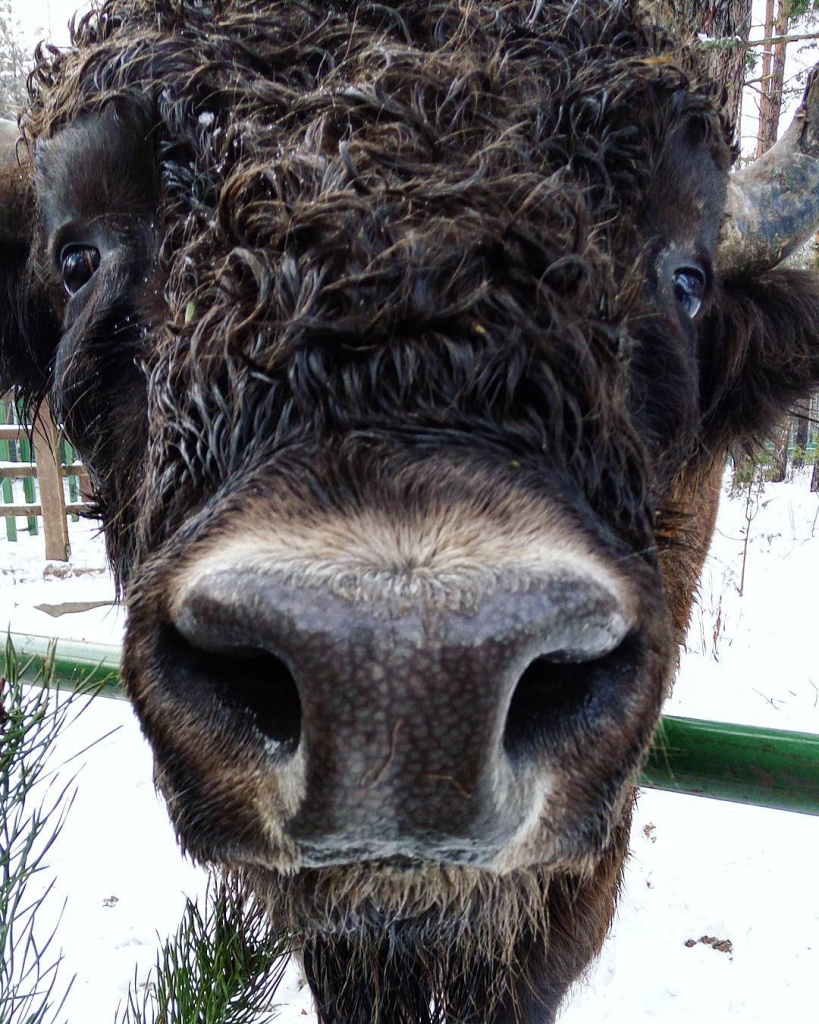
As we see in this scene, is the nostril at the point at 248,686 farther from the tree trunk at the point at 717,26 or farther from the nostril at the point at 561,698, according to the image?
the tree trunk at the point at 717,26

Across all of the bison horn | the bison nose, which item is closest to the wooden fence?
the bison horn

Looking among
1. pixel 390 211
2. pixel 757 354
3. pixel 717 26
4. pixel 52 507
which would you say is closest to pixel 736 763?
pixel 390 211

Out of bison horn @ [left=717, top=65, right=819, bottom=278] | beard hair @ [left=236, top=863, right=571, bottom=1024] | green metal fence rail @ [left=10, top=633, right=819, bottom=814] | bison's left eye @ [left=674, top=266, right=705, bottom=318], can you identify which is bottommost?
beard hair @ [left=236, top=863, right=571, bottom=1024]

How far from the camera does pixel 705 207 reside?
2.07m

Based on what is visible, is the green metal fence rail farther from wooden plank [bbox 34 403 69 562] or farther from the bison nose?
wooden plank [bbox 34 403 69 562]

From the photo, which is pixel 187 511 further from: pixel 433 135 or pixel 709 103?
pixel 709 103

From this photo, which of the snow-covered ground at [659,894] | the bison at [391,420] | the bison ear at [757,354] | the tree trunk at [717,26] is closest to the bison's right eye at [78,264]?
the bison at [391,420]

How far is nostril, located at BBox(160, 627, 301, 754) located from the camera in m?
1.01

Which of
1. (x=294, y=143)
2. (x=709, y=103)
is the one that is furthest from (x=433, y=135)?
(x=709, y=103)

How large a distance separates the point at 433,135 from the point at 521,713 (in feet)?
3.56

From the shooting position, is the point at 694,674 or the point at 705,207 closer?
the point at 705,207

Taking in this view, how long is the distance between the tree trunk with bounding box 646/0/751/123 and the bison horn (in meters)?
0.23

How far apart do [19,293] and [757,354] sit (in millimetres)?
2531

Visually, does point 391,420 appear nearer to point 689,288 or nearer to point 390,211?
point 390,211
